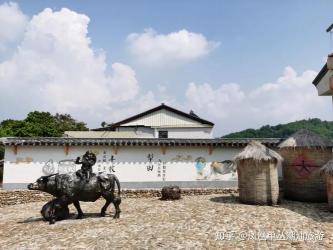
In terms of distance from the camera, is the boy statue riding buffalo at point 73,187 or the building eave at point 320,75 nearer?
the boy statue riding buffalo at point 73,187

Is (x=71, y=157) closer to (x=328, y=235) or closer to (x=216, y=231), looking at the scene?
(x=216, y=231)

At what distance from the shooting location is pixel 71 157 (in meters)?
18.3

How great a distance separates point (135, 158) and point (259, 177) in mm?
8709

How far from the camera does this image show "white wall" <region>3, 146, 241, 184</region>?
17.7 meters

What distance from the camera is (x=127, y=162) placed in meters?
18.8

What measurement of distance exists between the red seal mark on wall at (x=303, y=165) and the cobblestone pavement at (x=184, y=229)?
1619 millimetres

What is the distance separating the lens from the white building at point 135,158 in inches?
699

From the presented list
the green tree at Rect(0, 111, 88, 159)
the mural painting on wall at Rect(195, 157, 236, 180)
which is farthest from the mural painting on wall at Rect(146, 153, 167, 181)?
the green tree at Rect(0, 111, 88, 159)

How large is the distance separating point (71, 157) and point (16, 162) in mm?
3240

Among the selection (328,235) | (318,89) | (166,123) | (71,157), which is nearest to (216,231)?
(328,235)

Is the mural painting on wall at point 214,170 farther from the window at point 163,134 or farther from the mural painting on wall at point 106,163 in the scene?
the window at point 163,134

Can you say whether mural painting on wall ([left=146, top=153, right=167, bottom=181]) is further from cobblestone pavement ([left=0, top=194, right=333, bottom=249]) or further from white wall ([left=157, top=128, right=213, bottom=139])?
white wall ([left=157, top=128, right=213, bottom=139])

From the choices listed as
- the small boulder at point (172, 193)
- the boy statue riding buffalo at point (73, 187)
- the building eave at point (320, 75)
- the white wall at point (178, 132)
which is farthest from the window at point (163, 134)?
the boy statue riding buffalo at point (73, 187)

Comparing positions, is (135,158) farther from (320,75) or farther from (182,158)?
(320,75)
